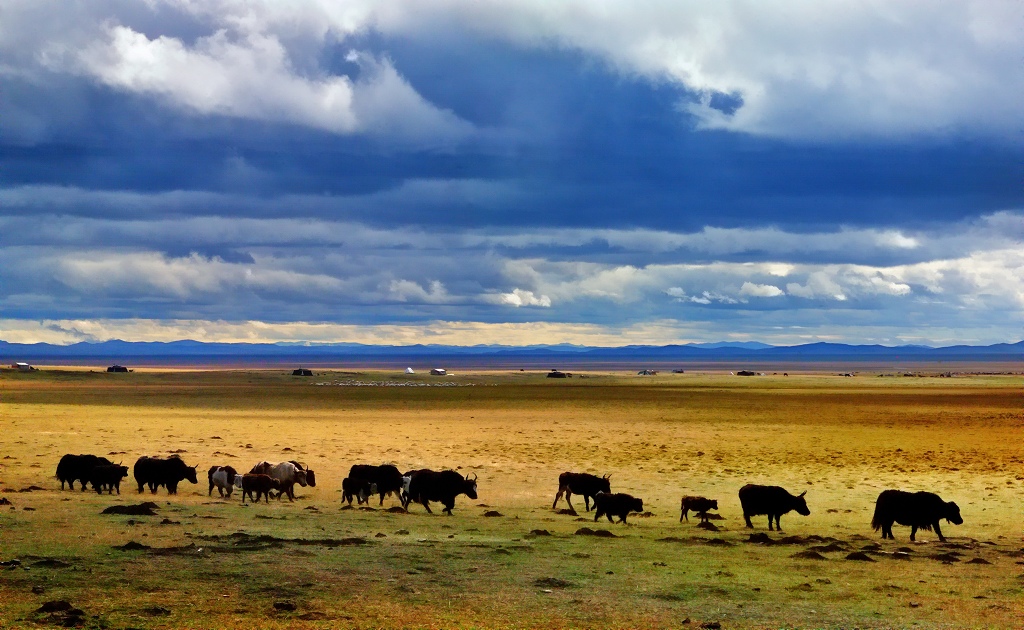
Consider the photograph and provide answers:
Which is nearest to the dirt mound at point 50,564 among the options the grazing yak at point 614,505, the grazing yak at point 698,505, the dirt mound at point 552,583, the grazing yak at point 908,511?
the dirt mound at point 552,583

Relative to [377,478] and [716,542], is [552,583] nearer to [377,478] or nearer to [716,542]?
[716,542]

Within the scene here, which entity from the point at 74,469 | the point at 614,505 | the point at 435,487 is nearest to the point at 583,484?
the point at 614,505

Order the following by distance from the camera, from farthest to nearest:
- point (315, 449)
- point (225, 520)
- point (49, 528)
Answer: point (315, 449) < point (225, 520) < point (49, 528)

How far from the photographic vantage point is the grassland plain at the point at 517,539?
42.1 feet

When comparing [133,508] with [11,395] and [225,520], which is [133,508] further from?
[11,395]

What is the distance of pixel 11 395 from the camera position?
7156 cm

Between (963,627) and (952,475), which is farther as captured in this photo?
(952,475)

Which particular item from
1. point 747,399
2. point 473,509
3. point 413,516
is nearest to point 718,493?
point 473,509

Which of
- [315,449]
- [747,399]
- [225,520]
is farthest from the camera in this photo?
[747,399]

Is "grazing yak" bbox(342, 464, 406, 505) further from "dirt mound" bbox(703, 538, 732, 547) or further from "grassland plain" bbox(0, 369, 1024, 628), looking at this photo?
"dirt mound" bbox(703, 538, 732, 547)

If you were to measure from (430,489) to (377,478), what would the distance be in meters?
1.68

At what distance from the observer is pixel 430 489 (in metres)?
23.9

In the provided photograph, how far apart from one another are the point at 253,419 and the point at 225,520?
3417 cm

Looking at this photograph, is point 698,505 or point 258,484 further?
point 258,484
